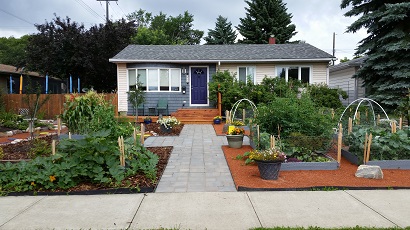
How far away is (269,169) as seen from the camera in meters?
5.44

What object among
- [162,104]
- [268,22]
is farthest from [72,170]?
[268,22]

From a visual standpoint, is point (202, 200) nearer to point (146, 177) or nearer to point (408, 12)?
point (146, 177)

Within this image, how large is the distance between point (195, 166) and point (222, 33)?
1336 inches

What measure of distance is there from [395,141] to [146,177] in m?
5.10

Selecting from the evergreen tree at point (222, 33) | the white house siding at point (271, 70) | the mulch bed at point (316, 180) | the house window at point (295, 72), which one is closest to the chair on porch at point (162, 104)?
the white house siding at point (271, 70)

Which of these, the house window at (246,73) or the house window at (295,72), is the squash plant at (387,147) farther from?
the house window at (246,73)

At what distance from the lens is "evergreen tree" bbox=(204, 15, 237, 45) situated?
126 feet

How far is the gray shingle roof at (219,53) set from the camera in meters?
16.7

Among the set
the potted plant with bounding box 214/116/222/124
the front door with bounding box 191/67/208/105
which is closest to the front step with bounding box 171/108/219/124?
the potted plant with bounding box 214/116/222/124

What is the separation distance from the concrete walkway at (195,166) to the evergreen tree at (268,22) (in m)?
25.3

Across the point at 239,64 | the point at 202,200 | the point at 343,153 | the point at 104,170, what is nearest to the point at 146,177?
the point at 104,170

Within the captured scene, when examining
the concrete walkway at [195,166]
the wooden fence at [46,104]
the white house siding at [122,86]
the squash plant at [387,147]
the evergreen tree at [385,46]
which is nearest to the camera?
the concrete walkway at [195,166]

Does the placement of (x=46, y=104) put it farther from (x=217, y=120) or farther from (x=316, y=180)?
(x=316, y=180)

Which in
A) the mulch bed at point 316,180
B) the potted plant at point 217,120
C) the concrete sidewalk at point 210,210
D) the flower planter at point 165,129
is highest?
the potted plant at point 217,120
